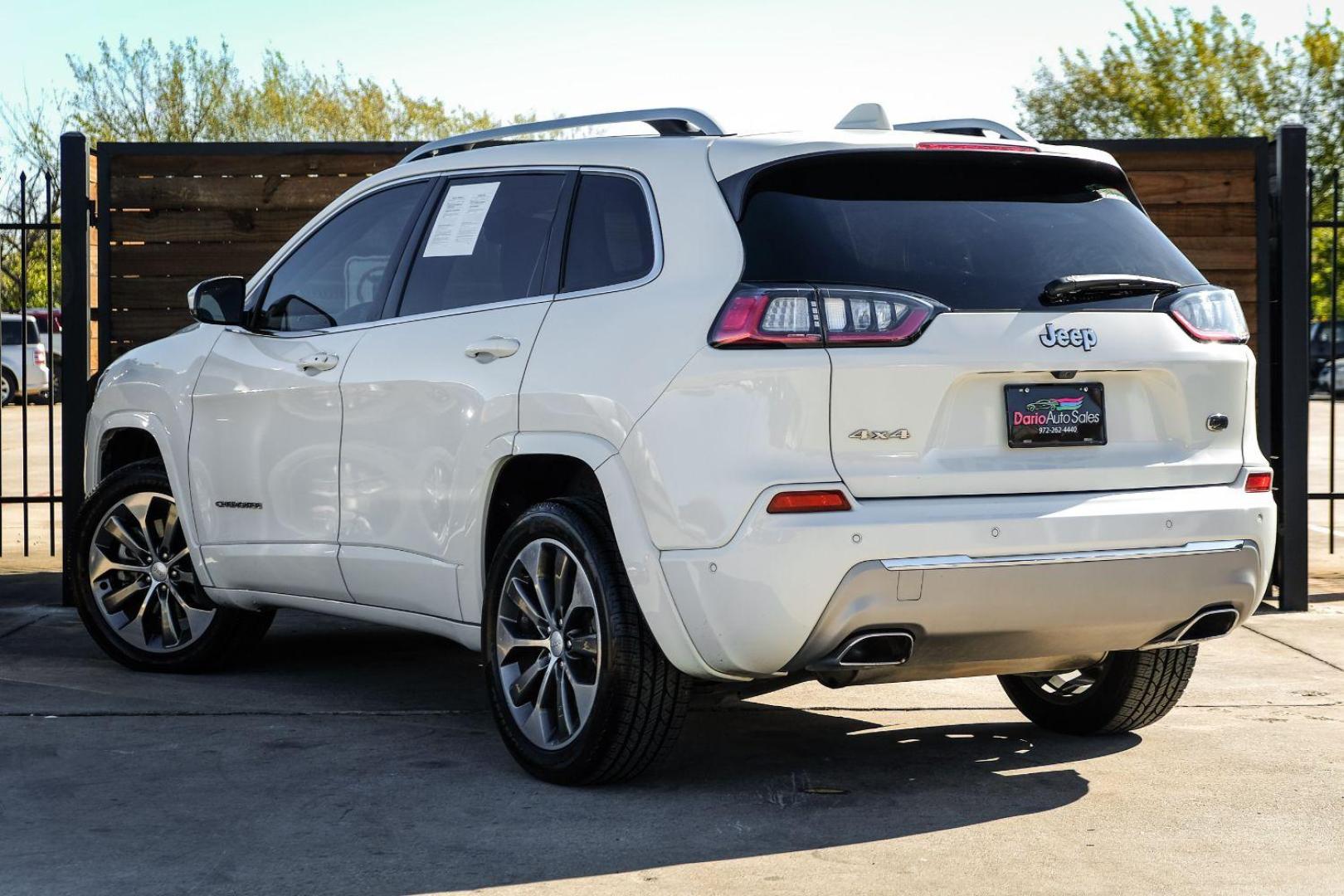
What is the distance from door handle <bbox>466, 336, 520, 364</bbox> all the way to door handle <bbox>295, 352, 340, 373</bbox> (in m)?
0.80

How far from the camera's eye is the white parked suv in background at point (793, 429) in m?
4.29

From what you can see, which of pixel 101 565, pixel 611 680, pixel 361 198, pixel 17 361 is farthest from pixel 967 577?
pixel 17 361

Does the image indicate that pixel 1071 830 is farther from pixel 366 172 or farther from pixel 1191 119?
pixel 1191 119

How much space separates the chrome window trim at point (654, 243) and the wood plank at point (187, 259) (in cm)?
422

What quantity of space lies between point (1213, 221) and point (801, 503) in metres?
5.27

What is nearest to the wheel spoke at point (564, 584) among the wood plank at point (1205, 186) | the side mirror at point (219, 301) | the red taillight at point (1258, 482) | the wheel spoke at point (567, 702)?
the wheel spoke at point (567, 702)

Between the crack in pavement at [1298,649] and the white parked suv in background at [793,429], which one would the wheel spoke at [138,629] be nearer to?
the white parked suv in background at [793,429]

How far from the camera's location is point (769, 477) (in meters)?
4.25

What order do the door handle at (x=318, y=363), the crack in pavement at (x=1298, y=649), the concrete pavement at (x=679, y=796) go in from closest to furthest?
the concrete pavement at (x=679, y=796), the door handle at (x=318, y=363), the crack in pavement at (x=1298, y=649)

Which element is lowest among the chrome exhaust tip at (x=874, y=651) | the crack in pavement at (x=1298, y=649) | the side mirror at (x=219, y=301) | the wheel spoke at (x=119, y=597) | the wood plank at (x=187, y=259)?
the crack in pavement at (x=1298, y=649)

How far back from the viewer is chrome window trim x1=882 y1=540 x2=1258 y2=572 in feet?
13.9

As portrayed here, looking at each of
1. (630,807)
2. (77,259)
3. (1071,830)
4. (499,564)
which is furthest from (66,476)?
(1071,830)

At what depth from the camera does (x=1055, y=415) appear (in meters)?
4.48

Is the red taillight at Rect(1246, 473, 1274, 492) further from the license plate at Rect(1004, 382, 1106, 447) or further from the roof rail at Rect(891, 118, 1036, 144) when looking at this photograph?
the roof rail at Rect(891, 118, 1036, 144)
